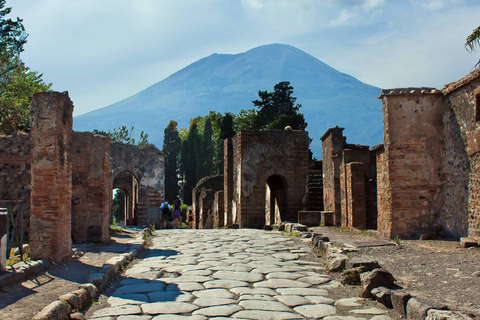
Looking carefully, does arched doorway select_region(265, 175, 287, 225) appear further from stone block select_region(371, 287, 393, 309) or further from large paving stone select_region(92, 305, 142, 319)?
large paving stone select_region(92, 305, 142, 319)

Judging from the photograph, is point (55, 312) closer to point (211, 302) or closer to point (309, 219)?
point (211, 302)

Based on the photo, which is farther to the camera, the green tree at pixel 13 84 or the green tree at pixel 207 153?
the green tree at pixel 207 153

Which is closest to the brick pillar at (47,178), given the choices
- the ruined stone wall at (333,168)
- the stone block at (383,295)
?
the stone block at (383,295)

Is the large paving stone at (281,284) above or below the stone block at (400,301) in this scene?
below

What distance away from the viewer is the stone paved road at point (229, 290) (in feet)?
15.4

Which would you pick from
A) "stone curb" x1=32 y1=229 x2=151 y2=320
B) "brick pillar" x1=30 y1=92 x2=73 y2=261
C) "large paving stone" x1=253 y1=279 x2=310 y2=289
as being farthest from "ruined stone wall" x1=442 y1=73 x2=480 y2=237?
"brick pillar" x1=30 y1=92 x2=73 y2=261

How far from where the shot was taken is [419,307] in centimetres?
404

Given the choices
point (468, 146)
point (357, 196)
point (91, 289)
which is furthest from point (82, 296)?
point (357, 196)

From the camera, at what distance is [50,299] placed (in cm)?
504

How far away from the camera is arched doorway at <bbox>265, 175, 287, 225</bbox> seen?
60.8 feet

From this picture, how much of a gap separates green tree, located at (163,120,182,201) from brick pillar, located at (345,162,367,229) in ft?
117

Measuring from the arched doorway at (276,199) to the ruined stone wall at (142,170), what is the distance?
5846 millimetres

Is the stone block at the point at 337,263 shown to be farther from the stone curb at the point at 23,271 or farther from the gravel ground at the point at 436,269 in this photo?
the stone curb at the point at 23,271

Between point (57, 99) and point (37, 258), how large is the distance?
2.54 metres
